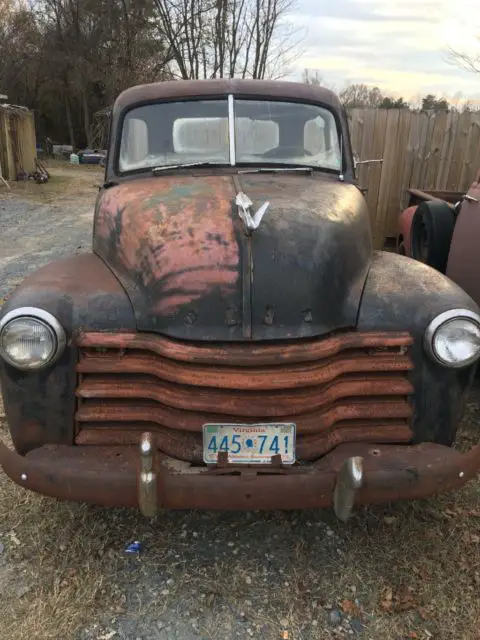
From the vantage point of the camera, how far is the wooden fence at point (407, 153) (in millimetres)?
7461

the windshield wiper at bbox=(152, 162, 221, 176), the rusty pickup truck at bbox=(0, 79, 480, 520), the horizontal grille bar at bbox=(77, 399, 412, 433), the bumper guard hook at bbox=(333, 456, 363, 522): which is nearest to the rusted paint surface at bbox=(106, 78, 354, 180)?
the windshield wiper at bbox=(152, 162, 221, 176)

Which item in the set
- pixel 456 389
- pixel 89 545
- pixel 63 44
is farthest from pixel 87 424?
pixel 63 44

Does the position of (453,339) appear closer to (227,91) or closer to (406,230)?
(227,91)

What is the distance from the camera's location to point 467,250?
176 inches

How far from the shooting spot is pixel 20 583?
252 centimetres

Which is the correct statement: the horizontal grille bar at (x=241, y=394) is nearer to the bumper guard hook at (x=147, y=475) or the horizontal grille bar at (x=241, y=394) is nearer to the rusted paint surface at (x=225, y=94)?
the bumper guard hook at (x=147, y=475)

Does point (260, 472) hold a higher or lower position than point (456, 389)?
lower

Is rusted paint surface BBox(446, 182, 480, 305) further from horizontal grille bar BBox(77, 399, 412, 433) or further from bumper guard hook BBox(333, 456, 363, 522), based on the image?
bumper guard hook BBox(333, 456, 363, 522)

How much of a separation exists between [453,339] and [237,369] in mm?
995

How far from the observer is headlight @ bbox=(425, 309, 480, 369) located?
251 centimetres

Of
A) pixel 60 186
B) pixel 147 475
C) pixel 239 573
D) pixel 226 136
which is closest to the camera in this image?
pixel 147 475

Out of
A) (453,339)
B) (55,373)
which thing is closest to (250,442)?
(55,373)

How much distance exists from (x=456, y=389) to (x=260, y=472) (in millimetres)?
1023

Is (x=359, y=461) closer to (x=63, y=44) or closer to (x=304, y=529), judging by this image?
(x=304, y=529)
